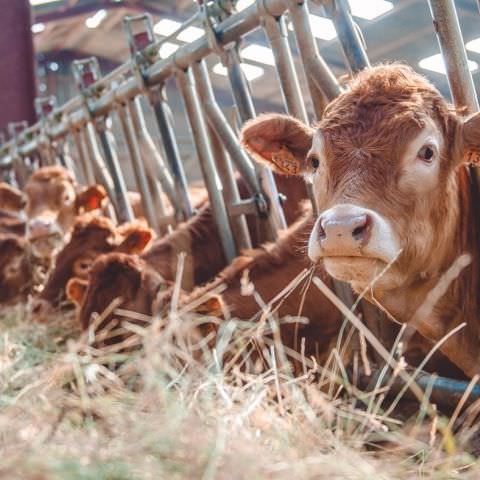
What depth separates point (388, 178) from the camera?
288cm

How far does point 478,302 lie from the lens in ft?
10.7

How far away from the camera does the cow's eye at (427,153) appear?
2.96 meters

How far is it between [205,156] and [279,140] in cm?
208

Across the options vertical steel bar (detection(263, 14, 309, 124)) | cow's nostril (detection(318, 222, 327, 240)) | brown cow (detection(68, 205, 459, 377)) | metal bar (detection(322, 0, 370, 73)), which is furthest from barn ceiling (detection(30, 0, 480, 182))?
cow's nostril (detection(318, 222, 327, 240))

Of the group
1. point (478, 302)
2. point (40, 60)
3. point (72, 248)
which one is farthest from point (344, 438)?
point (40, 60)

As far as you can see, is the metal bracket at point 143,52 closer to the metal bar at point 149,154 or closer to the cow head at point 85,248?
the metal bar at point 149,154

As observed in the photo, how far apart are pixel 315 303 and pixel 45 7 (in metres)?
11.3

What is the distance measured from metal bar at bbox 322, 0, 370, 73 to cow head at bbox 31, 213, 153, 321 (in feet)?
7.87

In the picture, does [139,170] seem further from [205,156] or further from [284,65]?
[284,65]

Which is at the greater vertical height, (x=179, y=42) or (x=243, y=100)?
(x=179, y=42)

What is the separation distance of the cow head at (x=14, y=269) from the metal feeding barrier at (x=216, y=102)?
0.93m

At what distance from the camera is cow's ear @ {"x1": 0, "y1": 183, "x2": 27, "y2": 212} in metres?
9.51

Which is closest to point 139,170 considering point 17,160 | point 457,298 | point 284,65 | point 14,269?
point 14,269

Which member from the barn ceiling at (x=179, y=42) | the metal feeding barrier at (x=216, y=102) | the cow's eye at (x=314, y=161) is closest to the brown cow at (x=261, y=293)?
the metal feeding barrier at (x=216, y=102)
